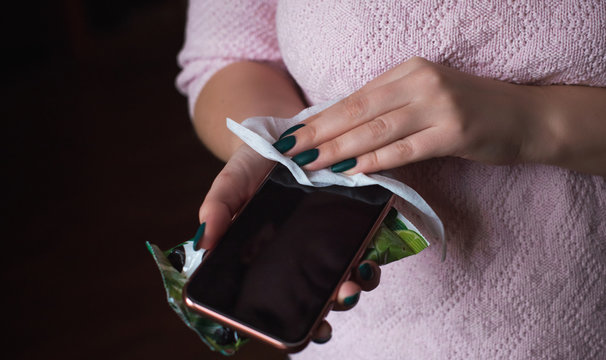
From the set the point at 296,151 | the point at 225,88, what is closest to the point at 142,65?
the point at 225,88

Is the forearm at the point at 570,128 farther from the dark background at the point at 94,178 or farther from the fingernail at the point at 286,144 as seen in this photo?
the dark background at the point at 94,178

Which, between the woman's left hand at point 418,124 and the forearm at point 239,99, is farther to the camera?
the forearm at point 239,99

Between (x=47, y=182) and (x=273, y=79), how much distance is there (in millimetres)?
1291

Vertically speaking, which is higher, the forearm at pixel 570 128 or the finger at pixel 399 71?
the finger at pixel 399 71

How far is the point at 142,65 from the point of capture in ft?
7.22

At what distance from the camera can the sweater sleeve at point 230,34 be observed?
617mm

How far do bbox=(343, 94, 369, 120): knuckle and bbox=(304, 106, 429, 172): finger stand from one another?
1cm

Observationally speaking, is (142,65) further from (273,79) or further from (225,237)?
(225,237)

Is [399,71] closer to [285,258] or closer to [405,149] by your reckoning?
[405,149]

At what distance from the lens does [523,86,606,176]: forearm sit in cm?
46

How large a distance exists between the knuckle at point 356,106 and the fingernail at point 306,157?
4 cm

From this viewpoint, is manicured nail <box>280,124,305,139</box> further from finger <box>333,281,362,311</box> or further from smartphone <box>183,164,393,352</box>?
finger <box>333,281,362,311</box>

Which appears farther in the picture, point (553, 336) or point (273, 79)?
point (273, 79)

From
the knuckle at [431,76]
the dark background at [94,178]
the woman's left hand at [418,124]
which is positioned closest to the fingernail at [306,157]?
the woman's left hand at [418,124]
